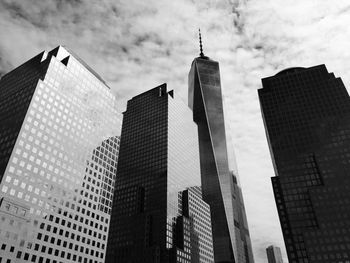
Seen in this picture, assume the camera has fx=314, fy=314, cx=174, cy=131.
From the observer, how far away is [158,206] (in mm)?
161875

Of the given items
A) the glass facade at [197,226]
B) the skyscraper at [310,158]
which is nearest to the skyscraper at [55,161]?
the glass facade at [197,226]

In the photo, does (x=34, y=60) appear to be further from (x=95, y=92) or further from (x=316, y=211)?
(x=316, y=211)

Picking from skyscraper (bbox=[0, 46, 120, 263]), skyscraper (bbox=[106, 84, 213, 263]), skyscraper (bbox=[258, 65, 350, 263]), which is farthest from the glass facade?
skyscraper (bbox=[0, 46, 120, 263])

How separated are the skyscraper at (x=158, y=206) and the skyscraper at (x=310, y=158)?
46161 mm

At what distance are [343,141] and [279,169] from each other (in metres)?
33.0

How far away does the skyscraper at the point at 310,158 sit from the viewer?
130375 millimetres

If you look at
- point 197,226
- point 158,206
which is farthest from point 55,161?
point 197,226

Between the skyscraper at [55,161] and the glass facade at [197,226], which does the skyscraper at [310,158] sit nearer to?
the glass facade at [197,226]

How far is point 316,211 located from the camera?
13575cm

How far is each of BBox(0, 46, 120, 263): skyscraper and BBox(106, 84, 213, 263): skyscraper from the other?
36515 millimetres

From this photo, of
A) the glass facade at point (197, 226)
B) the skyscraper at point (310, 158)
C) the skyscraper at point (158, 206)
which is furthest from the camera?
the glass facade at point (197, 226)

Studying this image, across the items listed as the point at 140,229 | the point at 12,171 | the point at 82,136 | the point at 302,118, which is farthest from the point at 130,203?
the point at 302,118

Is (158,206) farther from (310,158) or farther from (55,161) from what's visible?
(310,158)

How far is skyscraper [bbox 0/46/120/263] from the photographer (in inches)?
3658
